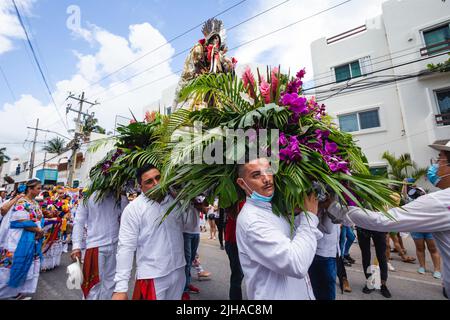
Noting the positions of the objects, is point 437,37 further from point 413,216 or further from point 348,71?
point 413,216

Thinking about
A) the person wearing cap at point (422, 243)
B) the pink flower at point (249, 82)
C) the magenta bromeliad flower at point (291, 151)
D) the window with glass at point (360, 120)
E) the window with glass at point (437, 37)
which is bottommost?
the person wearing cap at point (422, 243)

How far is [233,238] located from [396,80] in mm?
9480

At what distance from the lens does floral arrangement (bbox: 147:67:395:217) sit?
4.39 ft

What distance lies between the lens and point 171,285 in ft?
6.40

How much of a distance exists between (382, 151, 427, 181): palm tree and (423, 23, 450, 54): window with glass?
14.2ft

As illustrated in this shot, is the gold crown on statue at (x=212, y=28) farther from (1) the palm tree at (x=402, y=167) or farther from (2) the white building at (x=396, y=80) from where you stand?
(1) the palm tree at (x=402, y=167)

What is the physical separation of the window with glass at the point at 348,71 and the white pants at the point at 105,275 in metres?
11.9

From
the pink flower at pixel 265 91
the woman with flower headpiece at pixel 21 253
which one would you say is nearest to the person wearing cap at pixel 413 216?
the pink flower at pixel 265 91

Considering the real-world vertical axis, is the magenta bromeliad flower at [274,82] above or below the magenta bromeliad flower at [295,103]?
above

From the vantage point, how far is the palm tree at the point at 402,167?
30.0ft

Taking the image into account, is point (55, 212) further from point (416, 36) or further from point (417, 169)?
point (416, 36)

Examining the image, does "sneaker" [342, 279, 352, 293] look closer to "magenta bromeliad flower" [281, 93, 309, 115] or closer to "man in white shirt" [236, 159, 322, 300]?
"man in white shirt" [236, 159, 322, 300]
